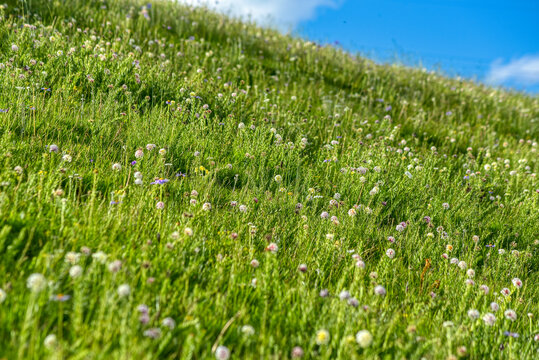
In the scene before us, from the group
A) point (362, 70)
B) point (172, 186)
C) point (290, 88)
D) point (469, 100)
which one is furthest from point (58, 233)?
point (469, 100)

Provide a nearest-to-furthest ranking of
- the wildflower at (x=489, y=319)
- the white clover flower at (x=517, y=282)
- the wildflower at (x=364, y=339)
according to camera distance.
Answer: the wildflower at (x=364, y=339) < the wildflower at (x=489, y=319) < the white clover flower at (x=517, y=282)

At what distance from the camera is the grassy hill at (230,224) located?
1991 millimetres

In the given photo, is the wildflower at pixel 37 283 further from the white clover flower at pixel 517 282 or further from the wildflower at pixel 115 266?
the white clover flower at pixel 517 282

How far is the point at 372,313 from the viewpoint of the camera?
91.4 inches

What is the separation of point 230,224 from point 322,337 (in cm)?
138

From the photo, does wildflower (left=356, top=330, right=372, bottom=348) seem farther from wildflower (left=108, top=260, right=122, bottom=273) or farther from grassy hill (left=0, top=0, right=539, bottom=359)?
wildflower (left=108, top=260, right=122, bottom=273)

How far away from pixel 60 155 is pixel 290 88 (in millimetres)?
5095

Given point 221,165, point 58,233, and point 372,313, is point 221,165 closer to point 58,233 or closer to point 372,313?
point 58,233

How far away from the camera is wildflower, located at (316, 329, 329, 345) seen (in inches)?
77.2

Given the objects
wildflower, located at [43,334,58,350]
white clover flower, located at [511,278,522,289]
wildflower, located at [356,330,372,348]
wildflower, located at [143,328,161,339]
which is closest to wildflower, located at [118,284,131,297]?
wildflower, located at [143,328,161,339]

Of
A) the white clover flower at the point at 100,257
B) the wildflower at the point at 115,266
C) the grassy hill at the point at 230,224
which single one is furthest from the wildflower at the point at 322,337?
the white clover flower at the point at 100,257

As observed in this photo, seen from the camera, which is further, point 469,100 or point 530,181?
point 469,100

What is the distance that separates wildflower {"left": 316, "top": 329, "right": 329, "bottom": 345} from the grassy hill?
0.04 feet

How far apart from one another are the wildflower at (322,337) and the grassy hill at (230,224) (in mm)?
11
